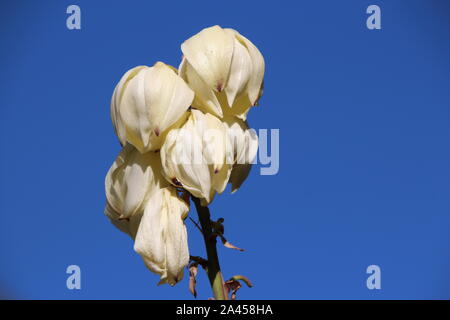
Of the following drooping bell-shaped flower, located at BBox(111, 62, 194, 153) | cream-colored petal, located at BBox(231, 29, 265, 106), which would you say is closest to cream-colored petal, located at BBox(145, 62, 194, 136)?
drooping bell-shaped flower, located at BBox(111, 62, 194, 153)

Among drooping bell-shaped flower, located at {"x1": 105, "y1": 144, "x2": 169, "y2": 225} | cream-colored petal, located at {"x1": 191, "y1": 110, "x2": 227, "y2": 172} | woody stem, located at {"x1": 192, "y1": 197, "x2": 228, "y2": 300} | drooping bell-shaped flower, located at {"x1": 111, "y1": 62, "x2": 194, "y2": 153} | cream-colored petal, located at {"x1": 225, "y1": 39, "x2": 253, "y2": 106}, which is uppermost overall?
cream-colored petal, located at {"x1": 225, "y1": 39, "x2": 253, "y2": 106}

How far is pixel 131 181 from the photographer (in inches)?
40.0

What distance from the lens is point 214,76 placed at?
1.01 meters

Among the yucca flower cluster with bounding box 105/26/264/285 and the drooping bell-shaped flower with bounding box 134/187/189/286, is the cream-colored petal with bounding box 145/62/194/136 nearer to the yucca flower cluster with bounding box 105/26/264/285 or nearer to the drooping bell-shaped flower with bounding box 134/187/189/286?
the yucca flower cluster with bounding box 105/26/264/285

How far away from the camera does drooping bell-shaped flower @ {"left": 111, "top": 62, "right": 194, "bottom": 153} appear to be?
98 centimetres

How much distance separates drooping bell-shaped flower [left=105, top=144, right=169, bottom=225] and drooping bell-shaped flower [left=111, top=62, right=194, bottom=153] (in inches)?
1.3

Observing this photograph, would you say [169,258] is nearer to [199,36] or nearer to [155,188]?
[155,188]

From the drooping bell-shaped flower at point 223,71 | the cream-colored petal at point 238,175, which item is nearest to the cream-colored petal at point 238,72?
the drooping bell-shaped flower at point 223,71

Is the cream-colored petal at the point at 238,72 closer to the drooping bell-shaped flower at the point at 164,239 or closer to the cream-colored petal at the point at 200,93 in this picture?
the cream-colored petal at the point at 200,93

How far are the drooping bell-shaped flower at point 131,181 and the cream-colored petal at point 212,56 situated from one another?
16cm

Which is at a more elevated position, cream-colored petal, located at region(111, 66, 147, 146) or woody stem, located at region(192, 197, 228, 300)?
cream-colored petal, located at region(111, 66, 147, 146)

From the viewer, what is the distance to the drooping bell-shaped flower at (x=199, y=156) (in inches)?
37.8

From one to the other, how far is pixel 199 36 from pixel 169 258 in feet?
1.27

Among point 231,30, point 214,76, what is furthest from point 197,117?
point 231,30
